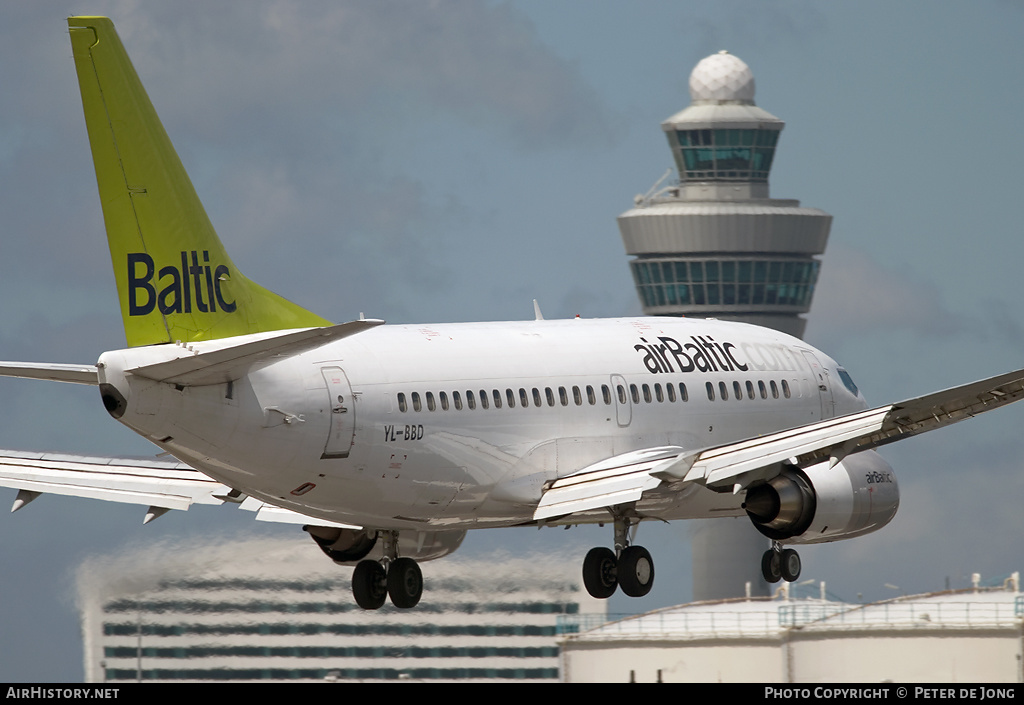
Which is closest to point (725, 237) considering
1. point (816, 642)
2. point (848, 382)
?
point (816, 642)

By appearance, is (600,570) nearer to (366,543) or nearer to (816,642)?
(366,543)

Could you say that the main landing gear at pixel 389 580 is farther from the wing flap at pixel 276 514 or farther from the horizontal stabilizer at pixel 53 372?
the horizontal stabilizer at pixel 53 372

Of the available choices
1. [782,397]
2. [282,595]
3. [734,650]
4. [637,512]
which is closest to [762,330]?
[782,397]

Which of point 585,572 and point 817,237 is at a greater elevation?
point 817,237

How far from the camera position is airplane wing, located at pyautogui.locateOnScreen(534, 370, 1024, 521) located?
1453 inches

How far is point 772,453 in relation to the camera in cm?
3862

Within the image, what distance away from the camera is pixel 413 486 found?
38.8 m

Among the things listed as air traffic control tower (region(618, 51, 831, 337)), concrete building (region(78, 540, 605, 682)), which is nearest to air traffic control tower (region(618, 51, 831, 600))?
air traffic control tower (region(618, 51, 831, 337))

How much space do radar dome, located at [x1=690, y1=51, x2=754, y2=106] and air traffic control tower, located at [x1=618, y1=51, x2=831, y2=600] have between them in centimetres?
8

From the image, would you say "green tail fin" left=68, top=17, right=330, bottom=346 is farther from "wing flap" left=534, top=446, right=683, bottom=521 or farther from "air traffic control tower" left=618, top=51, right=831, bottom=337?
"air traffic control tower" left=618, top=51, right=831, bottom=337

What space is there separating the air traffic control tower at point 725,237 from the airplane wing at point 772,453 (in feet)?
419

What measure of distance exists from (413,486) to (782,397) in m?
10.7

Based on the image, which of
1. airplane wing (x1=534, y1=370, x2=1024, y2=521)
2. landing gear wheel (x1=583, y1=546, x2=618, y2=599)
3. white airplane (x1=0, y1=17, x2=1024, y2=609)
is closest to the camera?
white airplane (x1=0, y1=17, x2=1024, y2=609)
